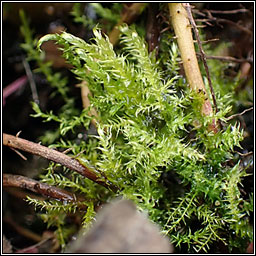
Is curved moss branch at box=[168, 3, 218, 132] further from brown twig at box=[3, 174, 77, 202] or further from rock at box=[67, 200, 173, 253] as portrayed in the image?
rock at box=[67, 200, 173, 253]

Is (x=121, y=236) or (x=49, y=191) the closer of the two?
(x=121, y=236)

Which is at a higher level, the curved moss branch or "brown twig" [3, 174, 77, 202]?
the curved moss branch

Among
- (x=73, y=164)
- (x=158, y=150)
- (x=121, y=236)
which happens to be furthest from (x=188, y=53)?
(x=121, y=236)

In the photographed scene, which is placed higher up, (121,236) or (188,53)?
(188,53)

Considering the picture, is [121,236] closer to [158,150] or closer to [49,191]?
[158,150]

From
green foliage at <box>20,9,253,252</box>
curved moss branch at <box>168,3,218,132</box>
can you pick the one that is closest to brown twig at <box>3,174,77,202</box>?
green foliage at <box>20,9,253,252</box>

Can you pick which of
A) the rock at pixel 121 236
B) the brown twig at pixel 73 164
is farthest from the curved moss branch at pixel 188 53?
the rock at pixel 121 236

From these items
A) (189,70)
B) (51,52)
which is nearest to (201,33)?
(189,70)

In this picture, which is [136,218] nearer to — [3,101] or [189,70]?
[189,70]

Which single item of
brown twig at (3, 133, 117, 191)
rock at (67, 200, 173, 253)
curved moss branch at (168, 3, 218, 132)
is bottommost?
rock at (67, 200, 173, 253)
